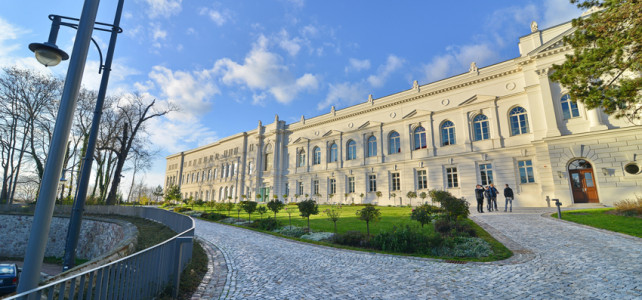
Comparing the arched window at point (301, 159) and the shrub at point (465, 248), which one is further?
the arched window at point (301, 159)

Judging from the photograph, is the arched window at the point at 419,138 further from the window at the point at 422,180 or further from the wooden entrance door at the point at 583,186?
the wooden entrance door at the point at 583,186

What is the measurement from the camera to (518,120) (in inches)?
887

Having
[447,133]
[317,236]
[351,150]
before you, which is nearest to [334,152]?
[351,150]

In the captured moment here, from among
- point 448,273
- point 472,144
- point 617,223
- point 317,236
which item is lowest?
point 448,273

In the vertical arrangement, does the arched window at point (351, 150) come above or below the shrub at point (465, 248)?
above

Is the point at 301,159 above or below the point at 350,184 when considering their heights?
above

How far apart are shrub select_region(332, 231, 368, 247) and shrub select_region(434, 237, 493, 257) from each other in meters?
2.43

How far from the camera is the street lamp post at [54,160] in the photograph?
2.82 meters

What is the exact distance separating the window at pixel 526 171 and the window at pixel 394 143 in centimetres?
1025

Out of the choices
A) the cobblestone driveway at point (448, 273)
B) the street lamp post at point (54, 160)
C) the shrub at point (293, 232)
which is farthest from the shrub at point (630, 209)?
the street lamp post at point (54, 160)

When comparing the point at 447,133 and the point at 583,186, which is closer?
the point at 583,186

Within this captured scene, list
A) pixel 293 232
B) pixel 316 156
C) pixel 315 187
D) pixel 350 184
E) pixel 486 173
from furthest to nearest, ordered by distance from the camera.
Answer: pixel 316 156, pixel 315 187, pixel 350 184, pixel 486 173, pixel 293 232

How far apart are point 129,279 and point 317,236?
27.7 ft

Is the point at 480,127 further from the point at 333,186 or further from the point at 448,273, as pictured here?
the point at 448,273
